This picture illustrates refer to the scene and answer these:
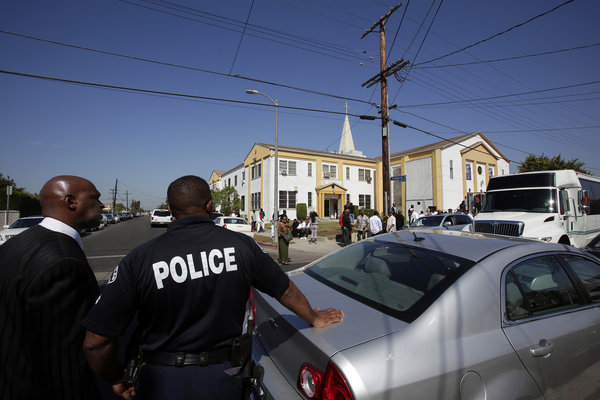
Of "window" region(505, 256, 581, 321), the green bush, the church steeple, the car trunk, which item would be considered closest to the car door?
"window" region(505, 256, 581, 321)

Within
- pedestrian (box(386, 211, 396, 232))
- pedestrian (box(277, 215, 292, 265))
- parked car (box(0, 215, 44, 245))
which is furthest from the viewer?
pedestrian (box(386, 211, 396, 232))

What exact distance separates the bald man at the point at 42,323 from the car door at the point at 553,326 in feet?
7.98

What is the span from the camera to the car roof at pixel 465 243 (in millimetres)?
2269

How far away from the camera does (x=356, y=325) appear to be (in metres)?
1.83

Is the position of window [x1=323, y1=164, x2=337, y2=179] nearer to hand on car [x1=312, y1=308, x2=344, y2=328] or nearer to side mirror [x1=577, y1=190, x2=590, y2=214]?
side mirror [x1=577, y1=190, x2=590, y2=214]

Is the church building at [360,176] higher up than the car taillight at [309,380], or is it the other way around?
the church building at [360,176]

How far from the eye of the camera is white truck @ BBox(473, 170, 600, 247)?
8805 millimetres

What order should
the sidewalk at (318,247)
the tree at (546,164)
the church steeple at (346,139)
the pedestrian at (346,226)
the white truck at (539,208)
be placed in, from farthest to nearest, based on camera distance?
1. the church steeple at (346,139)
2. the tree at (546,164)
3. the sidewalk at (318,247)
4. the pedestrian at (346,226)
5. the white truck at (539,208)

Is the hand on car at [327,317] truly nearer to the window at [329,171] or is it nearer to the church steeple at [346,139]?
the window at [329,171]

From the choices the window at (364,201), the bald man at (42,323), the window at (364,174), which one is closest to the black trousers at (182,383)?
the bald man at (42,323)

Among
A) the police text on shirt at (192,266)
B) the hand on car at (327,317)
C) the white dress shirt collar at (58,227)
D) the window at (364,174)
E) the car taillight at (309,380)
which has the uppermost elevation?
the window at (364,174)

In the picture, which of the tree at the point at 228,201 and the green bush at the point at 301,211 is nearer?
the green bush at the point at 301,211

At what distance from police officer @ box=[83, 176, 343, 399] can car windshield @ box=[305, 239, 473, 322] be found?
3.38ft

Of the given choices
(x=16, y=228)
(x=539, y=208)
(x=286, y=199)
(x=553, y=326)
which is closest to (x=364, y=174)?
(x=286, y=199)
